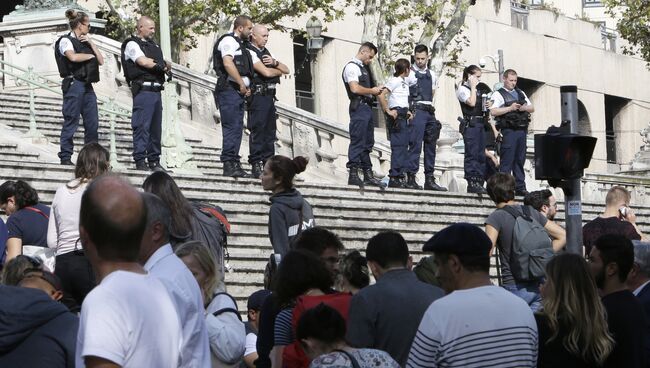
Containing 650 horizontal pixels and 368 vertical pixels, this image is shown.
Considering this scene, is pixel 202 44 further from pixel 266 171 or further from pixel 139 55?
pixel 266 171

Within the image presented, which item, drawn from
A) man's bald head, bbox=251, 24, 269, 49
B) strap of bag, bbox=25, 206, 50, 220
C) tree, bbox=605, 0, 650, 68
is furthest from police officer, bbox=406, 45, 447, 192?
tree, bbox=605, 0, 650, 68

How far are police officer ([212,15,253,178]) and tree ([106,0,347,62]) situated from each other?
33.8 feet

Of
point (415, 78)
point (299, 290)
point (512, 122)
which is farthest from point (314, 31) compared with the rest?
point (299, 290)

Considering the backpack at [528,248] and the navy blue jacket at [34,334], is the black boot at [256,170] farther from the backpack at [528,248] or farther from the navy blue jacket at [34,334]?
the navy blue jacket at [34,334]

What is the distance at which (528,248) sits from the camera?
12.4 m

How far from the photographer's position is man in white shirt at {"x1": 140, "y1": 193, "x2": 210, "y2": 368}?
5.65 meters

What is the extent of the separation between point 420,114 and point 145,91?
3.88 metres

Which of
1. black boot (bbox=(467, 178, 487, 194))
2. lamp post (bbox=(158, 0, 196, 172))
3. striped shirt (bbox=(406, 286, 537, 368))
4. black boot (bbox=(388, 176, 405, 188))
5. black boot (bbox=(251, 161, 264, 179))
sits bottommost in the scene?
striped shirt (bbox=(406, 286, 537, 368))

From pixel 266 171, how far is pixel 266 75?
629 cm

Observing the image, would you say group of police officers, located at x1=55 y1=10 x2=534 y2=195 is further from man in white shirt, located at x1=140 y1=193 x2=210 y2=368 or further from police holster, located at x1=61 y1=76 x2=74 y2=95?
man in white shirt, located at x1=140 y1=193 x2=210 y2=368

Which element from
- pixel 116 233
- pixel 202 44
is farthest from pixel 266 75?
pixel 202 44

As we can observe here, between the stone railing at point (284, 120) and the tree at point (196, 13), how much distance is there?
4112 millimetres

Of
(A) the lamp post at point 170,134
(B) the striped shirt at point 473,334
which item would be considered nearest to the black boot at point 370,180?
(A) the lamp post at point 170,134

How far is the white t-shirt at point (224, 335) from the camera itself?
8.10 m
